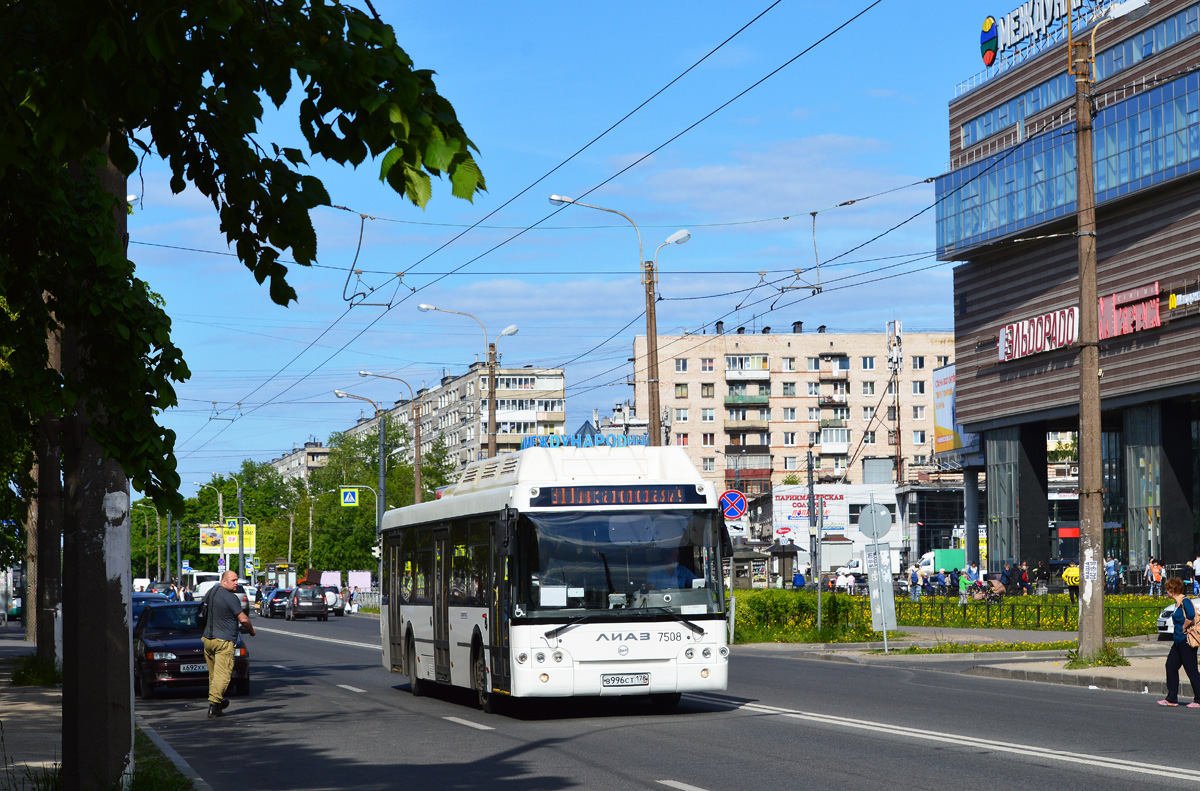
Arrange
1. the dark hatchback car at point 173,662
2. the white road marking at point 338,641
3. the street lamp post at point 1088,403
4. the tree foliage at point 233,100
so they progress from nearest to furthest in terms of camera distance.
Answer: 1. the tree foliage at point 233,100
2. the dark hatchback car at point 173,662
3. the street lamp post at point 1088,403
4. the white road marking at point 338,641

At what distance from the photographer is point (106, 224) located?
28.9 feet

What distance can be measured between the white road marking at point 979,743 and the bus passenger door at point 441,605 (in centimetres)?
374

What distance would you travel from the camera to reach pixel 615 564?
16234 mm

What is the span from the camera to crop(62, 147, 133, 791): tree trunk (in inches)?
377

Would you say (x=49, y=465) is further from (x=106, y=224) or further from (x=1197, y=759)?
(x=1197, y=759)

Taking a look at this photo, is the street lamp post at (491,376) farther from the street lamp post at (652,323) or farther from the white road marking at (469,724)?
the white road marking at (469,724)

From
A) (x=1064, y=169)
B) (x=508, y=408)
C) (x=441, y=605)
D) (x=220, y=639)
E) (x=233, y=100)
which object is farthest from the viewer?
(x=508, y=408)

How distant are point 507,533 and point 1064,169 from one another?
5216 cm

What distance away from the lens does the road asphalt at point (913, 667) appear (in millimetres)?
13305

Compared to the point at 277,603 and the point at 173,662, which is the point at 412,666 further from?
the point at 277,603

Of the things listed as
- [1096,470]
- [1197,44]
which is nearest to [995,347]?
[1197,44]

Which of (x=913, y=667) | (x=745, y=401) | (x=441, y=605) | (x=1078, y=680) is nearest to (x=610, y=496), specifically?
(x=441, y=605)

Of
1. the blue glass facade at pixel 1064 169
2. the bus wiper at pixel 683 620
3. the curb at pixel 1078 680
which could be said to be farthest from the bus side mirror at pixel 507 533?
the blue glass facade at pixel 1064 169

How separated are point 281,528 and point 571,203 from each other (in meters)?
113
